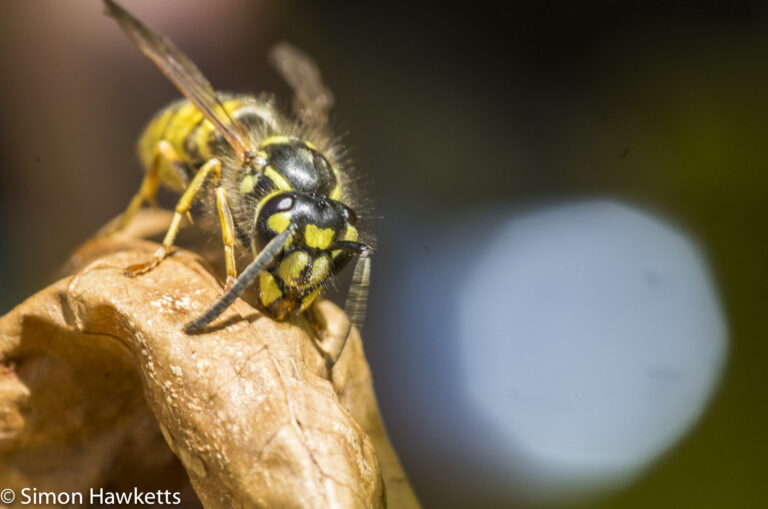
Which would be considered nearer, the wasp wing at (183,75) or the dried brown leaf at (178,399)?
the dried brown leaf at (178,399)

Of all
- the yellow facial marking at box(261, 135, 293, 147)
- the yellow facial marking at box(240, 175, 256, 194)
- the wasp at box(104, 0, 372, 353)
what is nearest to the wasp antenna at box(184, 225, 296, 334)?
the wasp at box(104, 0, 372, 353)

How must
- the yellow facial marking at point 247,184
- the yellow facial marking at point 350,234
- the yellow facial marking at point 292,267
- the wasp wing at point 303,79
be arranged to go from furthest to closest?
the wasp wing at point 303,79
the yellow facial marking at point 247,184
the yellow facial marking at point 350,234
the yellow facial marking at point 292,267

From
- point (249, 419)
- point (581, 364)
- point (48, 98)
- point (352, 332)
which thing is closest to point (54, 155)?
point (48, 98)

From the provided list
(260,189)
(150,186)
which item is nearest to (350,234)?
(260,189)

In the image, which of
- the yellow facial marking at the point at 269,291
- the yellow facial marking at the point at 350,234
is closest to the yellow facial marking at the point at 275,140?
the yellow facial marking at the point at 350,234

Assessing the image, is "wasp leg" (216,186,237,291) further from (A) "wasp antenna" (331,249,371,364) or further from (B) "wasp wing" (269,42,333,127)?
(B) "wasp wing" (269,42,333,127)

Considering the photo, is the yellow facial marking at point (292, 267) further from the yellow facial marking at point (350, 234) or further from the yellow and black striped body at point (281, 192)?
the yellow facial marking at point (350, 234)

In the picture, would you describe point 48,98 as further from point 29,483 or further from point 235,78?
point 29,483
